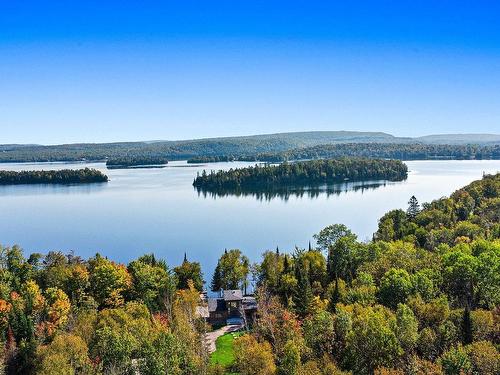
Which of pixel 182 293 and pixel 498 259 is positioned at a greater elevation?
pixel 498 259

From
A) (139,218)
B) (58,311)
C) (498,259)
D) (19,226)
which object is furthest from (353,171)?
(58,311)

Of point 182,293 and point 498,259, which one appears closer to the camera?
point 498,259

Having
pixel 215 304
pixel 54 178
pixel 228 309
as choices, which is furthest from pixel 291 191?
pixel 215 304

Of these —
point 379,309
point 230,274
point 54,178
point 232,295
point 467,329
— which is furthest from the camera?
point 54,178

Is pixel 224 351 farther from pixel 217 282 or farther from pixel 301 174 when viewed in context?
pixel 301 174

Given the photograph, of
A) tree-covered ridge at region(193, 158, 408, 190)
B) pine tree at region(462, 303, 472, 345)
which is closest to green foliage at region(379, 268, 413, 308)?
pine tree at region(462, 303, 472, 345)

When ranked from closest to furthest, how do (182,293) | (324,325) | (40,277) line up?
(324,325), (182,293), (40,277)

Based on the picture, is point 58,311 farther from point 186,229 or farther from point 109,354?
point 186,229
